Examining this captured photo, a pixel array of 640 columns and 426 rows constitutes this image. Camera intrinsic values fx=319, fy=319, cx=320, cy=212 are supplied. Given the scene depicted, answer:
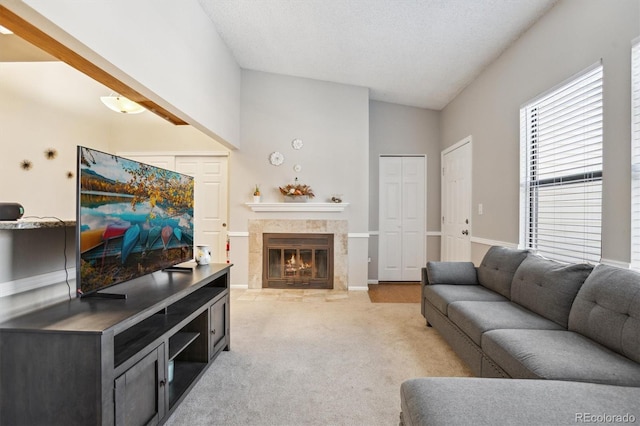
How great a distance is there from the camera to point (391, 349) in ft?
9.16

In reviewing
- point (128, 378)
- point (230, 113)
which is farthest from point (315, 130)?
point (128, 378)

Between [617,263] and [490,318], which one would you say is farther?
[490,318]

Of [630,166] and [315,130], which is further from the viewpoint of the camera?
[315,130]

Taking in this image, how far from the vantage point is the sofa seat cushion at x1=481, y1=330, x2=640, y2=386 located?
1488mm

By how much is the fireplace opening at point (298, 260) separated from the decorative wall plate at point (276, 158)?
44.2 inches

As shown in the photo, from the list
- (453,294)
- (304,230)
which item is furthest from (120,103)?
(453,294)

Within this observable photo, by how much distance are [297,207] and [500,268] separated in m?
2.86

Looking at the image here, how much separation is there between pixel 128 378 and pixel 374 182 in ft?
14.9

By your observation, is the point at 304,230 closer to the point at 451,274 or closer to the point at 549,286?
the point at 451,274

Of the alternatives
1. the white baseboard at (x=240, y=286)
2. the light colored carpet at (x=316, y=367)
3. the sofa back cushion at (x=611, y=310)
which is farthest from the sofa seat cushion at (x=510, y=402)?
the white baseboard at (x=240, y=286)

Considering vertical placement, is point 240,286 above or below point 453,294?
below

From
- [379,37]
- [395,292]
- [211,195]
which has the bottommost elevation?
[395,292]

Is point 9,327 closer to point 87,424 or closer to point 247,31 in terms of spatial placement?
point 87,424

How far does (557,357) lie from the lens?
1616 mm
